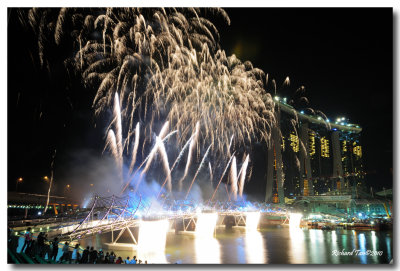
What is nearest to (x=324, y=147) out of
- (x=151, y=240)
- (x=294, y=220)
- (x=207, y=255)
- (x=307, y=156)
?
(x=307, y=156)

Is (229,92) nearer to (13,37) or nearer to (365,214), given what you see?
(13,37)

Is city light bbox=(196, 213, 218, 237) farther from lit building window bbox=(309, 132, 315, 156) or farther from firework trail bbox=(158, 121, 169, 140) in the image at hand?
lit building window bbox=(309, 132, 315, 156)

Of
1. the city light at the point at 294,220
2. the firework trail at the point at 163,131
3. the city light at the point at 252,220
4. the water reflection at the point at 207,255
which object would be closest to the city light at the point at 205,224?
the water reflection at the point at 207,255

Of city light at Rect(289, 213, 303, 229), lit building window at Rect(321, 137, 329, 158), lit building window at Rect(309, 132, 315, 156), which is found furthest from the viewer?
lit building window at Rect(321, 137, 329, 158)

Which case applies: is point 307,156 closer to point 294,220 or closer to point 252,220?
point 294,220

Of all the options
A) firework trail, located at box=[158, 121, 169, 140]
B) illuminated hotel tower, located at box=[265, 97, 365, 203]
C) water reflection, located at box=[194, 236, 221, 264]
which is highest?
illuminated hotel tower, located at box=[265, 97, 365, 203]

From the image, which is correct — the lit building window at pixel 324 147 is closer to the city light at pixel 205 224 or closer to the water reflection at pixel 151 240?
the city light at pixel 205 224

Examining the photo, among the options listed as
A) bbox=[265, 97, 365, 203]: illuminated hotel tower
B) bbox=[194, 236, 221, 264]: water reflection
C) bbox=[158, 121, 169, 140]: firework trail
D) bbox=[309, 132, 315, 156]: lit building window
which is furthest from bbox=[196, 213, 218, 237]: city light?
bbox=[309, 132, 315, 156]: lit building window
